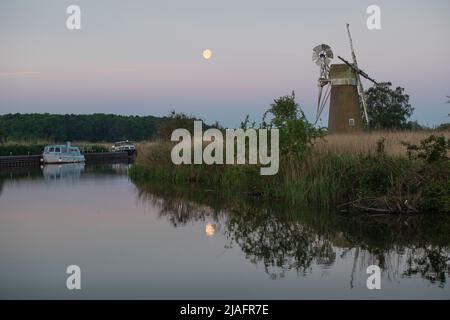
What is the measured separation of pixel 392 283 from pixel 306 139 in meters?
10.3

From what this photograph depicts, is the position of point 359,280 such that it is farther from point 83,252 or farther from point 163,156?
point 163,156

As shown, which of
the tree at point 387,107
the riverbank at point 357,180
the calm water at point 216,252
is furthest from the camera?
the tree at point 387,107

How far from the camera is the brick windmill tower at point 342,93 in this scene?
3512 cm

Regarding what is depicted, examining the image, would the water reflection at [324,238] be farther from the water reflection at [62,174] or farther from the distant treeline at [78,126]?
the distant treeline at [78,126]

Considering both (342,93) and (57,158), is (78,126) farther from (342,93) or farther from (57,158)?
(342,93)

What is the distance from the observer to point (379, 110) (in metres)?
40.9

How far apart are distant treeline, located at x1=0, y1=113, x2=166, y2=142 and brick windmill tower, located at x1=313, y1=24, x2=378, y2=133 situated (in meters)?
59.5

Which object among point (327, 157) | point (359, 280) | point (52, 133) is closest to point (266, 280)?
point (359, 280)

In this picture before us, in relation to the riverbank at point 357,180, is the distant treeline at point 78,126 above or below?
above

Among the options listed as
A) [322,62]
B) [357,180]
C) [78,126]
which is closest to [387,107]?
[322,62]

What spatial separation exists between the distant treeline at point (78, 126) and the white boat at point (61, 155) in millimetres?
43670

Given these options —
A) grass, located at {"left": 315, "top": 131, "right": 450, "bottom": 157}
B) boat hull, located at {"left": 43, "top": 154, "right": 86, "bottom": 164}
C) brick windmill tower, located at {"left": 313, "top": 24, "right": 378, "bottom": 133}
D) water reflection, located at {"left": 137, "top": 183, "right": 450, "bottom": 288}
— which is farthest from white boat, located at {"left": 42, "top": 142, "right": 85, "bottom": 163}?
water reflection, located at {"left": 137, "top": 183, "right": 450, "bottom": 288}

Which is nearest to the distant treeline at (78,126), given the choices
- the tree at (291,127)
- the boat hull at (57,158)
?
the boat hull at (57,158)

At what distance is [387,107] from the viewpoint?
4081 centimetres
